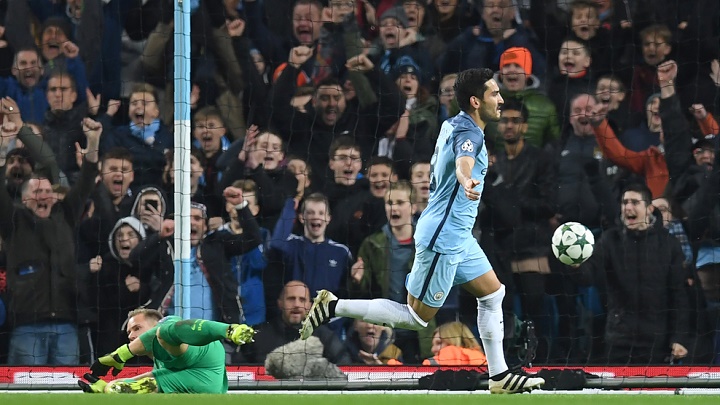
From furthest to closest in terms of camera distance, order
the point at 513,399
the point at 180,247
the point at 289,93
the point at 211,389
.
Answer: the point at 289,93, the point at 180,247, the point at 211,389, the point at 513,399

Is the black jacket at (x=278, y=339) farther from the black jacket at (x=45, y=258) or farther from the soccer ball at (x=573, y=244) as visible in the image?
the soccer ball at (x=573, y=244)

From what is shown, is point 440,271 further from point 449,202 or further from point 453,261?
point 449,202

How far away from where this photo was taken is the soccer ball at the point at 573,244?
7.68m

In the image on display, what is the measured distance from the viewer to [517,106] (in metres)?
9.91

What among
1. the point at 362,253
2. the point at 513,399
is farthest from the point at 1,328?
the point at 513,399

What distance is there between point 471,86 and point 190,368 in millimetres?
2413

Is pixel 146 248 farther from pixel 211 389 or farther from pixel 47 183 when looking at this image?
pixel 211 389

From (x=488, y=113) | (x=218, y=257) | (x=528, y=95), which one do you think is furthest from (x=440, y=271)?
(x=528, y=95)

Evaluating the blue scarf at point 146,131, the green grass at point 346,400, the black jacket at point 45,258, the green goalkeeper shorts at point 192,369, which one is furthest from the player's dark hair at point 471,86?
the black jacket at point 45,258

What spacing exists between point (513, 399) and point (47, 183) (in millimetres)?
5406

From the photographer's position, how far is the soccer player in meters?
6.87

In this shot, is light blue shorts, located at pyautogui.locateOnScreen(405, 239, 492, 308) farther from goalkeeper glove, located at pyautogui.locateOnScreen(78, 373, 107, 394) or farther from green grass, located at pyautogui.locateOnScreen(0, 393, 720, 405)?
goalkeeper glove, located at pyautogui.locateOnScreen(78, 373, 107, 394)

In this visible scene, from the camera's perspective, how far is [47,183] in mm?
10055

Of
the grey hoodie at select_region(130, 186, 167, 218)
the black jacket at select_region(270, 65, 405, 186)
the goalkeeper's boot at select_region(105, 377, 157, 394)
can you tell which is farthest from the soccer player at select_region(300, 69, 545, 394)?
the grey hoodie at select_region(130, 186, 167, 218)
